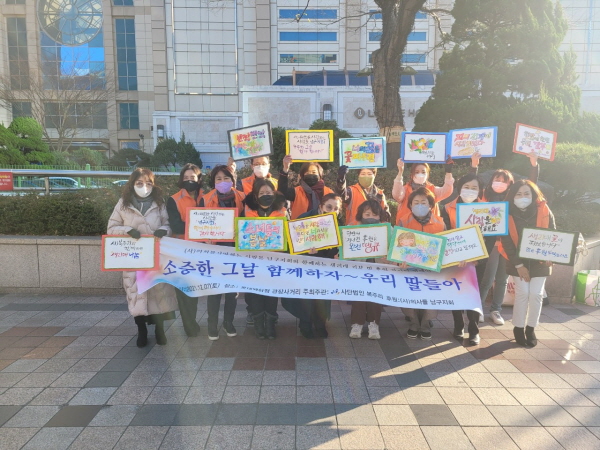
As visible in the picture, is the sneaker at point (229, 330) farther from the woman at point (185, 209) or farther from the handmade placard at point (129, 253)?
the handmade placard at point (129, 253)

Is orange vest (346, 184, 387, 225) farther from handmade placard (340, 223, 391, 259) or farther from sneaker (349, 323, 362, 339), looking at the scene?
sneaker (349, 323, 362, 339)

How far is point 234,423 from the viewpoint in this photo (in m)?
3.16

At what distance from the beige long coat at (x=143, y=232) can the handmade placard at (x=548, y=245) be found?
380 centimetres

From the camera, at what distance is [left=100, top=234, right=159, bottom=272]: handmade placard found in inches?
173

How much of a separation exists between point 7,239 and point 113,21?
4348cm

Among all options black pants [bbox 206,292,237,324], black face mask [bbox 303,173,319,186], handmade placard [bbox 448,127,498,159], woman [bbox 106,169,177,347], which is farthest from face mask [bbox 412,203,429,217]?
woman [bbox 106,169,177,347]

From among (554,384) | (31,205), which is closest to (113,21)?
(31,205)

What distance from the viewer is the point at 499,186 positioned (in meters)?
4.82

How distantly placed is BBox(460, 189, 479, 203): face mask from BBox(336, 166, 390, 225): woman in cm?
85

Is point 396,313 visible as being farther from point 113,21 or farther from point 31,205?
point 113,21

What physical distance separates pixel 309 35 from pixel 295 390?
39622mm

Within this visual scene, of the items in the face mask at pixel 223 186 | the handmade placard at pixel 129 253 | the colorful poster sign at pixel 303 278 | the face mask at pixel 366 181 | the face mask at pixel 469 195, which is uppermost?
the face mask at pixel 366 181

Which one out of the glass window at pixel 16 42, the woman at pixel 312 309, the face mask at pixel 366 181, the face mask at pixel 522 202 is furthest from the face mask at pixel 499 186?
the glass window at pixel 16 42

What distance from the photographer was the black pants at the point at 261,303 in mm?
4801
